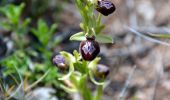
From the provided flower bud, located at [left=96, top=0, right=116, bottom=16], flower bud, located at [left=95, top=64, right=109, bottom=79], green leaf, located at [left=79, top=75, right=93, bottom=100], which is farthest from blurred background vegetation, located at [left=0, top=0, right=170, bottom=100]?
flower bud, located at [left=96, top=0, right=116, bottom=16]

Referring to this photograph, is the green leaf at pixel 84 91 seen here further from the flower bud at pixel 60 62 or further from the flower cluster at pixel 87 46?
the flower bud at pixel 60 62

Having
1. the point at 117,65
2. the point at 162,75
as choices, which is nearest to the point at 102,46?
the point at 117,65

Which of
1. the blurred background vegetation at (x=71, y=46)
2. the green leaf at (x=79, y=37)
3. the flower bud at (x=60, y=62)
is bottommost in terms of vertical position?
the blurred background vegetation at (x=71, y=46)

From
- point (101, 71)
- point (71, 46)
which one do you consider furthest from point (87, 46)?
point (71, 46)

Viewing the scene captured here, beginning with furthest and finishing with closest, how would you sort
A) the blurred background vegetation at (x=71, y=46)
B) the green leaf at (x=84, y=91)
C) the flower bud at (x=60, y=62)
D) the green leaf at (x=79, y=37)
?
1. the blurred background vegetation at (x=71, y=46)
2. the green leaf at (x=84, y=91)
3. the flower bud at (x=60, y=62)
4. the green leaf at (x=79, y=37)

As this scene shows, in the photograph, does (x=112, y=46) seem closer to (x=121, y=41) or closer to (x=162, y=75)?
(x=121, y=41)

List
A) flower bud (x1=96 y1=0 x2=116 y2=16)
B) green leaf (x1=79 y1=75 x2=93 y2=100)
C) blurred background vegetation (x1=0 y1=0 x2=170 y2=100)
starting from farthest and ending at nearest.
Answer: blurred background vegetation (x1=0 y1=0 x2=170 y2=100) < green leaf (x1=79 y1=75 x2=93 y2=100) < flower bud (x1=96 y1=0 x2=116 y2=16)

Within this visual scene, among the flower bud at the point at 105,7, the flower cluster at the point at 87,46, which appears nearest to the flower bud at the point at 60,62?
the flower cluster at the point at 87,46

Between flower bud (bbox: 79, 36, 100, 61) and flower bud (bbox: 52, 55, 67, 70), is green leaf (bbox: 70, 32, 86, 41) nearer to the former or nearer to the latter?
flower bud (bbox: 79, 36, 100, 61)

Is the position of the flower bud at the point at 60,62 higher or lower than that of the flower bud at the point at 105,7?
lower
